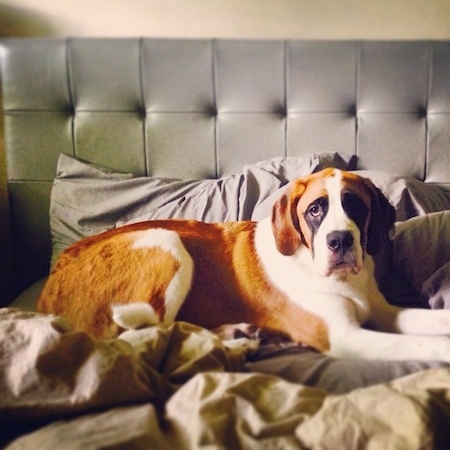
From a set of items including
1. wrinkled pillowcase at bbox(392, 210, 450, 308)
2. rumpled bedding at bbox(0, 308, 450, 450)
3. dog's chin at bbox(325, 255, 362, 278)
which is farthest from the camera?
wrinkled pillowcase at bbox(392, 210, 450, 308)

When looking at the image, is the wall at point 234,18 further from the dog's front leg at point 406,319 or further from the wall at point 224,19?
the dog's front leg at point 406,319

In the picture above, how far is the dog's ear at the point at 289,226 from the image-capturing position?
1.22 m

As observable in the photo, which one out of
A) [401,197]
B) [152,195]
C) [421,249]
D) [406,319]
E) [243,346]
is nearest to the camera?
[243,346]

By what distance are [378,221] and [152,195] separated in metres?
0.70

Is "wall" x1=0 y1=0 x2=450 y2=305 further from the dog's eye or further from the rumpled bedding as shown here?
the rumpled bedding

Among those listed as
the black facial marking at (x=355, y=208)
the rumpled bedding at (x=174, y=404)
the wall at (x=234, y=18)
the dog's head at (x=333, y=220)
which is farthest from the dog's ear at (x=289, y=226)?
Result: the wall at (x=234, y=18)

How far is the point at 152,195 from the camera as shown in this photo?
5.38 feet

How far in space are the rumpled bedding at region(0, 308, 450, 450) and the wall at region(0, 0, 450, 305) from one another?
104 centimetres

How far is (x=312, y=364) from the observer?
40.6 inches

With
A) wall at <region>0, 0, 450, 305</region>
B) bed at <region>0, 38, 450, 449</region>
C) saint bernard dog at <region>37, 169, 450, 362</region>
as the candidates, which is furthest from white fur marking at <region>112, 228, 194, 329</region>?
wall at <region>0, 0, 450, 305</region>

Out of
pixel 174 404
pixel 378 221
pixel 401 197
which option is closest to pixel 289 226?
pixel 378 221

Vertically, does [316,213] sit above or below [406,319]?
above

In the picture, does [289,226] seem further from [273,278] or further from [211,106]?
[211,106]

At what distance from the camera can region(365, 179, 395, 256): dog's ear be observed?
3.98 ft
